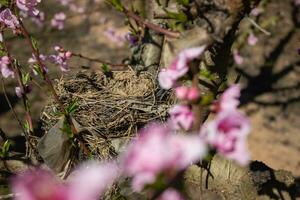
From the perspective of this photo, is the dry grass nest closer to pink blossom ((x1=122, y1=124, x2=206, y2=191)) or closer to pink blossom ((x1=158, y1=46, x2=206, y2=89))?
pink blossom ((x1=158, y1=46, x2=206, y2=89))

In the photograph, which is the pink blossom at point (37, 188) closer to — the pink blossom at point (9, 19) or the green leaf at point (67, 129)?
the green leaf at point (67, 129)

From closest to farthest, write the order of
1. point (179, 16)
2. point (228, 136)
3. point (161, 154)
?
1. point (161, 154)
2. point (228, 136)
3. point (179, 16)

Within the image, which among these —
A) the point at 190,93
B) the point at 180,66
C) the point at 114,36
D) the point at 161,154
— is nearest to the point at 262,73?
the point at 114,36

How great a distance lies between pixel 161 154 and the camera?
34.3 inches

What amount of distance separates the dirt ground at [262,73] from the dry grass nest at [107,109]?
104 cm

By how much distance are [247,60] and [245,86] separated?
18.8 inches

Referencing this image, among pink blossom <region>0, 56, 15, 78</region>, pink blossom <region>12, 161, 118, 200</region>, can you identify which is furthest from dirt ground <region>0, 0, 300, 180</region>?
pink blossom <region>12, 161, 118, 200</region>

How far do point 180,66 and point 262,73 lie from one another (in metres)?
4.24

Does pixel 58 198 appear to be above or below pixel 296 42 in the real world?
above

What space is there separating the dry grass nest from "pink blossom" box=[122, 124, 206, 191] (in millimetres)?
1532

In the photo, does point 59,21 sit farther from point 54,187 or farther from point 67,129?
point 54,187

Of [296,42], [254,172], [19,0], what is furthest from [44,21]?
[254,172]

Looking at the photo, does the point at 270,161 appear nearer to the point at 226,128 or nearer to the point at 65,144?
the point at 65,144

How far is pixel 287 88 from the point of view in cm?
520
